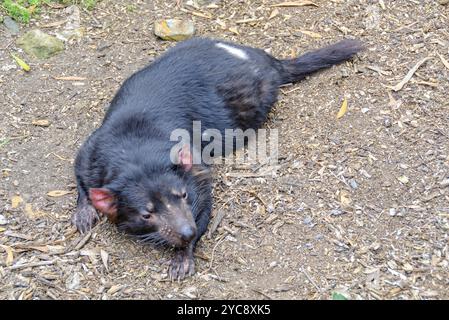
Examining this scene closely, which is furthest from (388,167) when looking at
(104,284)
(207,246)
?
(104,284)

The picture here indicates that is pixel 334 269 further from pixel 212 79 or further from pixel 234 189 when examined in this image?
pixel 212 79

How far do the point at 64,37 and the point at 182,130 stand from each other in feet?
5.92

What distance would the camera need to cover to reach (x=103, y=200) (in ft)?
12.7

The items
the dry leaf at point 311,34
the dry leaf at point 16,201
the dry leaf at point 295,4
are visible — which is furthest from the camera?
the dry leaf at point 295,4

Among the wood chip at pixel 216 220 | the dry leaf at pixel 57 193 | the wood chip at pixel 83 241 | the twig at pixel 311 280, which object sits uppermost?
the twig at pixel 311 280

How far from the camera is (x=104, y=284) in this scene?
3.67 meters

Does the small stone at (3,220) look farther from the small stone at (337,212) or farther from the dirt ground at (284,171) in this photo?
the small stone at (337,212)

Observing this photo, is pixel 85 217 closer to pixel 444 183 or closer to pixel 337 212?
pixel 337 212

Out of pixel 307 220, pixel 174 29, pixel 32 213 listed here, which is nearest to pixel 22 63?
pixel 174 29

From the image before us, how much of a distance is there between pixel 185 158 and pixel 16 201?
1.20m

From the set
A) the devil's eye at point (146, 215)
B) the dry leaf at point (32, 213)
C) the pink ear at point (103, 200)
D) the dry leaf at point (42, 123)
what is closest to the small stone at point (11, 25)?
the dry leaf at point (42, 123)

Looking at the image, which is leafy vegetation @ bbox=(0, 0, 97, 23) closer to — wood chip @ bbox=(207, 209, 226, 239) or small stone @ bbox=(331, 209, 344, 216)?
wood chip @ bbox=(207, 209, 226, 239)

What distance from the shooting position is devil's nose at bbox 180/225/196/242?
3.67 meters

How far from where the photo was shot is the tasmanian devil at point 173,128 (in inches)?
149
